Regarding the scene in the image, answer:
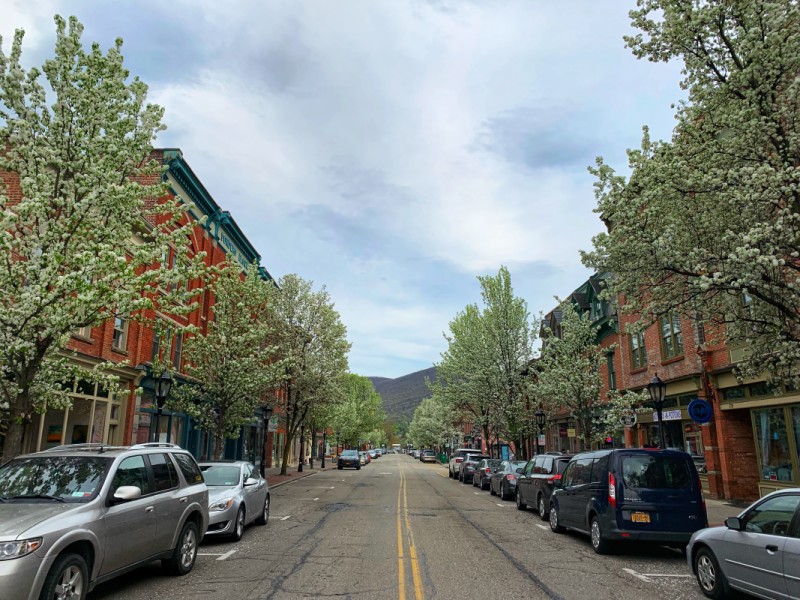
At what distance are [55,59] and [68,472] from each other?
7.50m

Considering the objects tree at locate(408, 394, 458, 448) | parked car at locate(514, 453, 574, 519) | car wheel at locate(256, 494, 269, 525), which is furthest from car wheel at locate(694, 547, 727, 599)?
tree at locate(408, 394, 458, 448)

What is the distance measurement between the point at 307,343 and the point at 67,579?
91.4 feet

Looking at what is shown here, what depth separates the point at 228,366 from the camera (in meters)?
21.3

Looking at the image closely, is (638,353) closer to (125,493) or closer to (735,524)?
(735,524)

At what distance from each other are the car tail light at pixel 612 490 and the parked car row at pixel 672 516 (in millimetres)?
17

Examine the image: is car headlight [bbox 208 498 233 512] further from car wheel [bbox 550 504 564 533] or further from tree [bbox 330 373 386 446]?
tree [bbox 330 373 386 446]

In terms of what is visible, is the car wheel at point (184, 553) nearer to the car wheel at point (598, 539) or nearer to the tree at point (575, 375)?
the car wheel at point (598, 539)

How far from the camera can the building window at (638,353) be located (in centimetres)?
2556

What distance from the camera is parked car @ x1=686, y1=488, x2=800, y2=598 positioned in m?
5.95

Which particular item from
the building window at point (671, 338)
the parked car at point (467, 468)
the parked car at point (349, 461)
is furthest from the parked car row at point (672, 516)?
the parked car at point (349, 461)

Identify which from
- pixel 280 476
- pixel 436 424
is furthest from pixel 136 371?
pixel 436 424

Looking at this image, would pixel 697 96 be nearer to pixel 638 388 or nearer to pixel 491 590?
pixel 491 590

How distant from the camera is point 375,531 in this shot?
40.9 feet

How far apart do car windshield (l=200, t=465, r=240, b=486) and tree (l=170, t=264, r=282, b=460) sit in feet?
28.6
